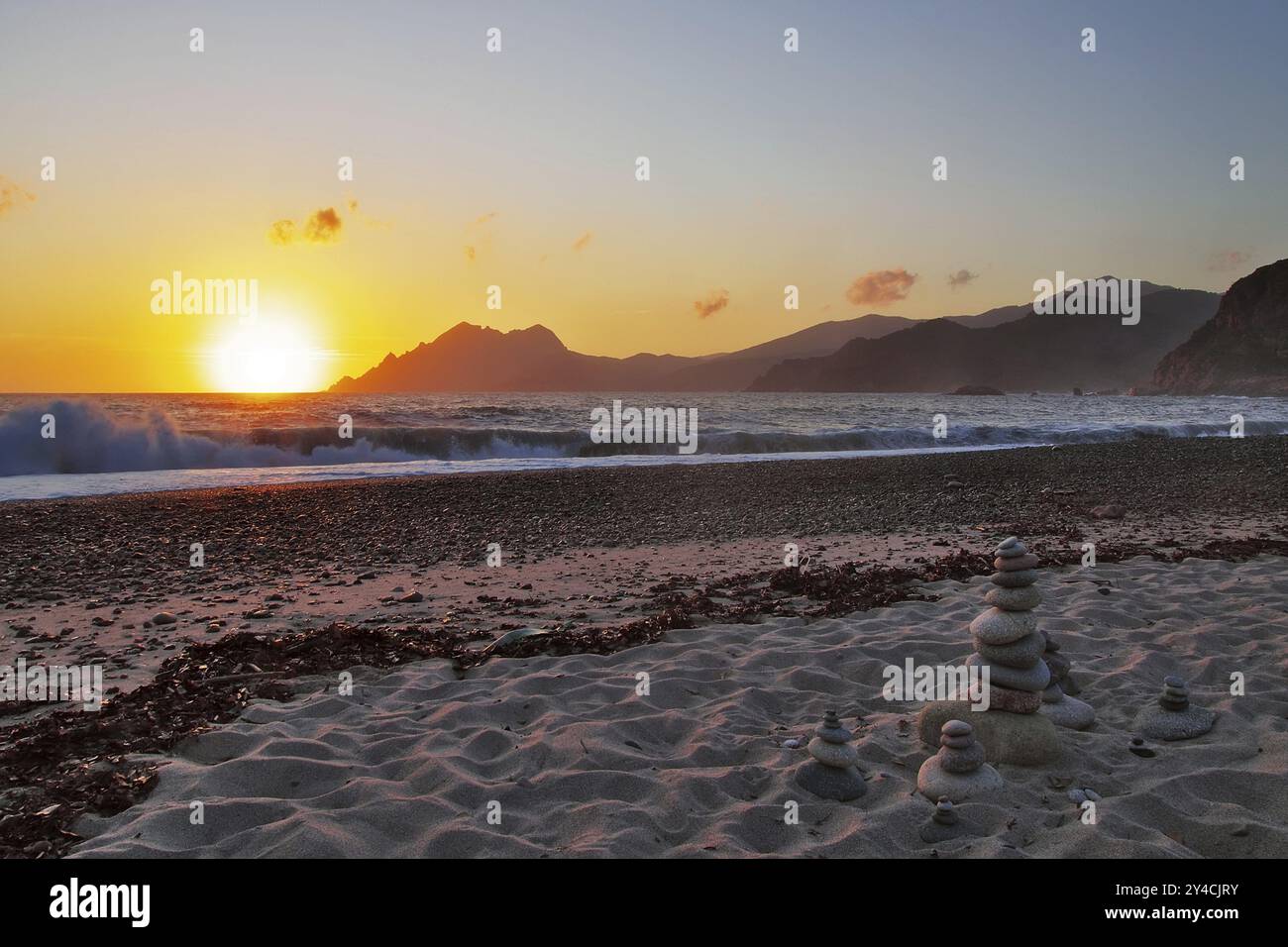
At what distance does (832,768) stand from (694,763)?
2.66 ft

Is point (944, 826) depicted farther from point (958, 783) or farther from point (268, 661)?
point (268, 661)

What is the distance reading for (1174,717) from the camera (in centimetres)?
471

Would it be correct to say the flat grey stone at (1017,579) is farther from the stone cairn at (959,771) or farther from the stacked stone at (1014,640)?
the stone cairn at (959,771)

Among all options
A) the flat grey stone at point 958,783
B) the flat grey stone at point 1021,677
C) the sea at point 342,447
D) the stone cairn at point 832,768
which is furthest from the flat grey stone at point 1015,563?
the sea at point 342,447

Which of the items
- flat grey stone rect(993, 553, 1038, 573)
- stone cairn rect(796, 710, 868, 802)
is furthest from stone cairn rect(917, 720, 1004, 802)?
flat grey stone rect(993, 553, 1038, 573)

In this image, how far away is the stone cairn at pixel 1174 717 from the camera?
182 inches

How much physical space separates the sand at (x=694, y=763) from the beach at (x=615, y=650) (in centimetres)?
2

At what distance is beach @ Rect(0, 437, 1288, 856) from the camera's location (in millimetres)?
3744

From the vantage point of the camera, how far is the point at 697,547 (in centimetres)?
1104

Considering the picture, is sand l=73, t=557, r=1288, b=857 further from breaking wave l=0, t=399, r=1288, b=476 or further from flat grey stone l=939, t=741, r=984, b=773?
breaking wave l=0, t=399, r=1288, b=476

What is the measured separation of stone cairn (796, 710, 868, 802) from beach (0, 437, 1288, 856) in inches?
5.1

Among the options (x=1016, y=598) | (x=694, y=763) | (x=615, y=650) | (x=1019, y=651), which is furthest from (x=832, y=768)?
(x=615, y=650)
